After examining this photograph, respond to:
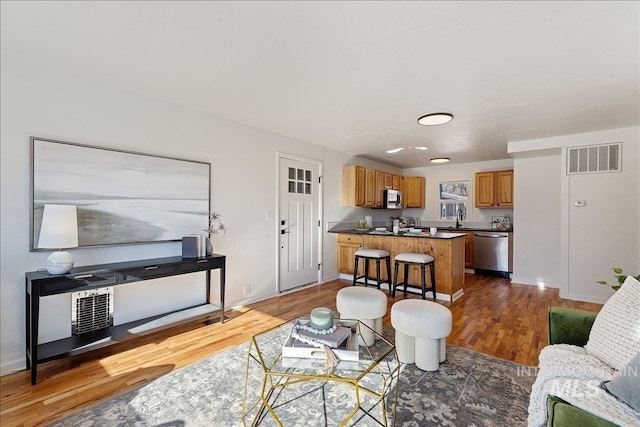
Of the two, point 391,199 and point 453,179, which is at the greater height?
point 453,179

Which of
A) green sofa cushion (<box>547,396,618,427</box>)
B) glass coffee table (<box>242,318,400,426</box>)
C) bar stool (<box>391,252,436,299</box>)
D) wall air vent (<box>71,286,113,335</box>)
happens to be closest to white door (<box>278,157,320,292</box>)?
bar stool (<box>391,252,436,299</box>)

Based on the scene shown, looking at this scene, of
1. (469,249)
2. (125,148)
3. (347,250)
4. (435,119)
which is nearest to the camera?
(125,148)

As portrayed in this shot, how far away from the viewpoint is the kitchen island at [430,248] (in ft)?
13.6

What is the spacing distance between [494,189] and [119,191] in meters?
6.56

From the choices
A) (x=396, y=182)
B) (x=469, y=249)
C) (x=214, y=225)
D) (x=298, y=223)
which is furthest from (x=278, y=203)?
(x=469, y=249)

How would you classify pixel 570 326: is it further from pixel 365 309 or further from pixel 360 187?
pixel 360 187

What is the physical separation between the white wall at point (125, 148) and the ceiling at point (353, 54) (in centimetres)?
18

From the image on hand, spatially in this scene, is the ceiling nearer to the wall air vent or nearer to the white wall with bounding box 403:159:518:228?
the wall air vent

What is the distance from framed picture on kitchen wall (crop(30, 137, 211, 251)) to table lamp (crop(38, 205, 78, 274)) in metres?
0.22

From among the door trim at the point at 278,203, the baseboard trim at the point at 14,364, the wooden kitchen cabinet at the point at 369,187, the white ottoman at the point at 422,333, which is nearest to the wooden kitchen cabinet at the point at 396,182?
the wooden kitchen cabinet at the point at 369,187

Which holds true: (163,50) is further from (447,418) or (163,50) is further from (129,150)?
(447,418)

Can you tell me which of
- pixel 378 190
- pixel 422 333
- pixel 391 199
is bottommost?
pixel 422 333

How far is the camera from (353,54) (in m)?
2.11

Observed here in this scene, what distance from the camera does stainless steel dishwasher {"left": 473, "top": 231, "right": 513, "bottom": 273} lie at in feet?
18.3
